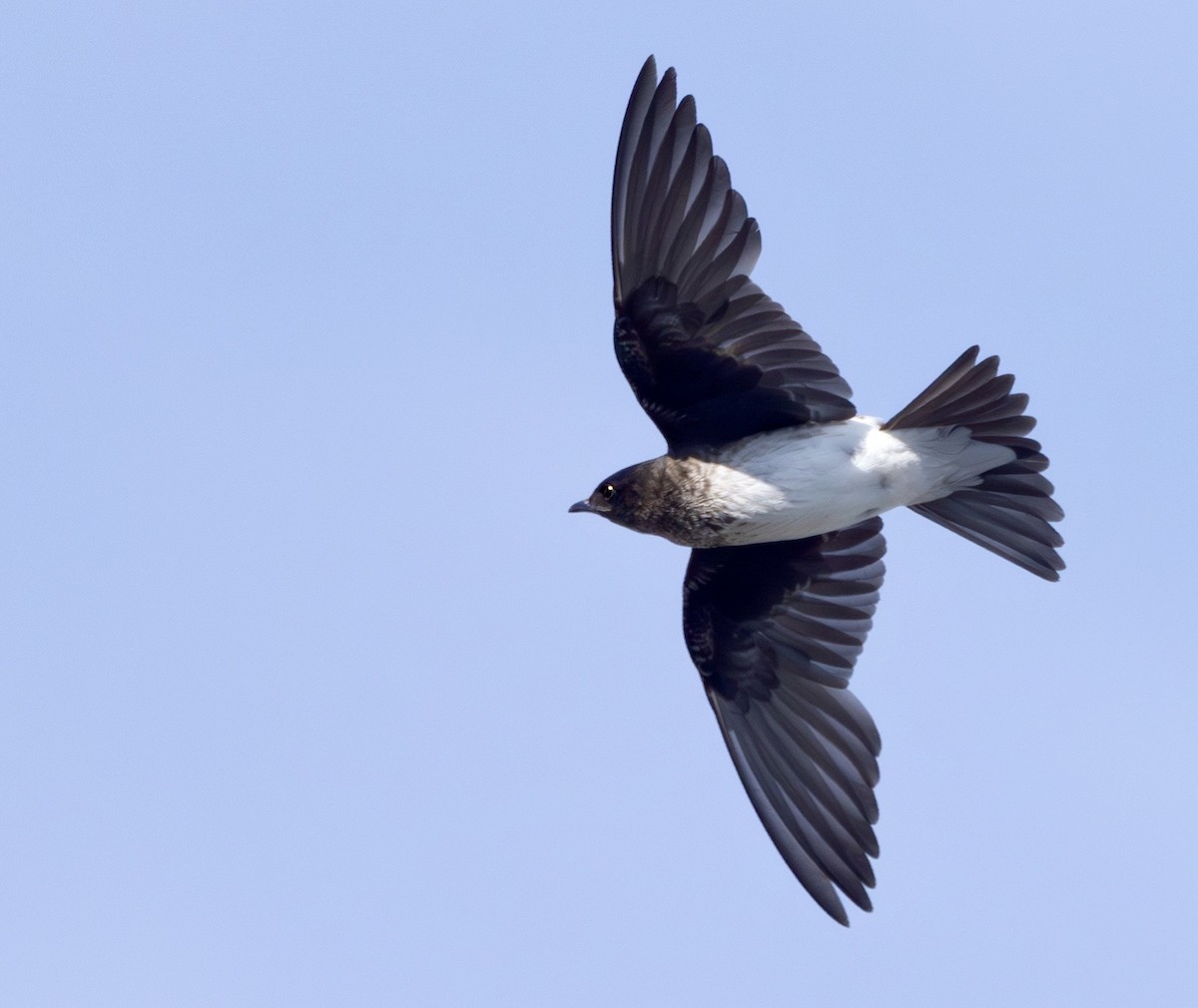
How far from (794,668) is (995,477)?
5.72 feet

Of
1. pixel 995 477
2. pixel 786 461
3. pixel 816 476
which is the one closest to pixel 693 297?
pixel 786 461

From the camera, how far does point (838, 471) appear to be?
9.86m

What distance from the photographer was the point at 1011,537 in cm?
1009

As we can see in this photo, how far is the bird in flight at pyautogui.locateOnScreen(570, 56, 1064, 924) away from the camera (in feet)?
31.4

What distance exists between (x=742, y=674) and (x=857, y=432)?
1.90 m

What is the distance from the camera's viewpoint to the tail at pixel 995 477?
380 inches

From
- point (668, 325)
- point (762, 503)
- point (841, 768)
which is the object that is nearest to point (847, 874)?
point (841, 768)

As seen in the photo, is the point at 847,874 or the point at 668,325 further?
the point at 847,874

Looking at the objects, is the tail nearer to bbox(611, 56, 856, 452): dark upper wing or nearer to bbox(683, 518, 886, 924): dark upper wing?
bbox(611, 56, 856, 452): dark upper wing

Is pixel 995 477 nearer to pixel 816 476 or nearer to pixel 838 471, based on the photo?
pixel 838 471

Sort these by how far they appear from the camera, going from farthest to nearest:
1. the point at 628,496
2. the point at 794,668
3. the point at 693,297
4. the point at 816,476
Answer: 1. the point at 794,668
2. the point at 628,496
3. the point at 816,476
4. the point at 693,297

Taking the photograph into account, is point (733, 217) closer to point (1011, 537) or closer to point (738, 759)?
point (1011, 537)

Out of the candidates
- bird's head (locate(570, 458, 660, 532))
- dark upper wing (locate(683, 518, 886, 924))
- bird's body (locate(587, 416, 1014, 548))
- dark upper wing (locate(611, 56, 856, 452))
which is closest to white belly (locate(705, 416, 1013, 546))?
bird's body (locate(587, 416, 1014, 548))

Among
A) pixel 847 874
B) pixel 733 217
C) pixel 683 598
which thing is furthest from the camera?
Result: pixel 683 598
